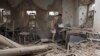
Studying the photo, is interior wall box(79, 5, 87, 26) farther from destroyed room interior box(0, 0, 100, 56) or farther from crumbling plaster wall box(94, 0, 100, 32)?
crumbling plaster wall box(94, 0, 100, 32)

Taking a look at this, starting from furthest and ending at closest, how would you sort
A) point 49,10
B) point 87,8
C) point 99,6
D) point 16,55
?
point 87,8 → point 49,10 → point 99,6 → point 16,55

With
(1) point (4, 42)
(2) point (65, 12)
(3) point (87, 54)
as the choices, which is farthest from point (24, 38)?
(1) point (4, 42)

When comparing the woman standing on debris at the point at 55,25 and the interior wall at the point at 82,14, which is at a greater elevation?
the interior wall at the point at 82,14

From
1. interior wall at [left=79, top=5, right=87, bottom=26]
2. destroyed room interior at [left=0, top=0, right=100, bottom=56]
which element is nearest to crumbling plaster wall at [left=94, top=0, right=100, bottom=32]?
destroyed room interior at [left=0, top=0, right=100, bottom=56]

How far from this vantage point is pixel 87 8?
13.0m

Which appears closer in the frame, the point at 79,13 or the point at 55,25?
the point at 55,25

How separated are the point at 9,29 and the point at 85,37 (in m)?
5.43

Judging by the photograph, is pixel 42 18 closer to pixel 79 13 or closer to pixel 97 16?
pixel 79 13

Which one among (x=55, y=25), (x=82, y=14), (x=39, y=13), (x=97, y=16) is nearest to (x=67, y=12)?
(x=82, y=14)

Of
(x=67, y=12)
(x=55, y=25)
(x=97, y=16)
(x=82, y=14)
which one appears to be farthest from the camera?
(x=82, y=14)

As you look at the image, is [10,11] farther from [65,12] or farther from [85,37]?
[85,37]

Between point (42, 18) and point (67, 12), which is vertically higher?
point (67, 12)

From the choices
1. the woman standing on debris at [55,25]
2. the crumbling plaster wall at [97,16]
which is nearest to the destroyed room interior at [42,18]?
the woman standing on debris at [55,25]

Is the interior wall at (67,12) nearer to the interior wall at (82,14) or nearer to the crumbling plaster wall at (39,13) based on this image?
the crumbling plaster wall at (39,13)
